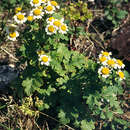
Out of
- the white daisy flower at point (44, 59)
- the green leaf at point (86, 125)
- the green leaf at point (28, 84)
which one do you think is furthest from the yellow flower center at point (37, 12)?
the green leaf at point (86, 125)

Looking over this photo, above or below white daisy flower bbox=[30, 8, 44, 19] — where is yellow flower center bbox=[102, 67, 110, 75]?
below

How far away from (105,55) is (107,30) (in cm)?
228

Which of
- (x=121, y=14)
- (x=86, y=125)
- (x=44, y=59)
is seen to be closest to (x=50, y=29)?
(x=44, y=59)

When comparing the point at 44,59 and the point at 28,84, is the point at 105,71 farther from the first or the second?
the point at 28,84

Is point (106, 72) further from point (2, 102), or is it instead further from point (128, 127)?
point (2, 102)

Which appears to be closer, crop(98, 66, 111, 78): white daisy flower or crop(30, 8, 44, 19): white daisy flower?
crop(98, 66, 111, 78): white daisy flower

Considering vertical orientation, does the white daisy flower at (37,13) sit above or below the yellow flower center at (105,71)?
above

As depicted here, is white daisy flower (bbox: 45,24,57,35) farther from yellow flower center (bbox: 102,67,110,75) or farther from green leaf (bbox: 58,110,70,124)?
green leaf (bbox: 58,110,70,124)

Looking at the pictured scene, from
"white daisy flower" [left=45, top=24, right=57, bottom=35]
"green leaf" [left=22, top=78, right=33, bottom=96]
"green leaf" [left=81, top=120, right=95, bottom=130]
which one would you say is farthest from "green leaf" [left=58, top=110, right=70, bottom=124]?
"white daisy flower" [left=45, top=24, right=57, bottom=35]

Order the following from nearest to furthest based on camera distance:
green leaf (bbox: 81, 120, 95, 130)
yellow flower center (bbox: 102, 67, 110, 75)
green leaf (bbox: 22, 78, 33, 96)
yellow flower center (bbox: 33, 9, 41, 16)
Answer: yellow flower center (bbox: 102, 67, 110, 75), yellow flower center (bbox: 33, 9, 41, 16), green leaf (bbox: 22, 78, 33, 96), green leaf (bbox: 81, 120, 95, 130)

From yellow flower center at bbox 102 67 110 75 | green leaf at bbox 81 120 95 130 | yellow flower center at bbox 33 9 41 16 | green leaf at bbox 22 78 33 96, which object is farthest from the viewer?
green leaf at bbox 81 120 95 130

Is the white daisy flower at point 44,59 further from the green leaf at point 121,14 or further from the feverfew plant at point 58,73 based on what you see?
the green leaf at point 121,14

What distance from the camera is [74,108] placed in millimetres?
3061

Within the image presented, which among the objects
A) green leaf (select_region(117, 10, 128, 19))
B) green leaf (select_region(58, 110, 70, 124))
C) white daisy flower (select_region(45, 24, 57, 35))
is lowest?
green leaf (select_region(58, 110, 70, 124))
